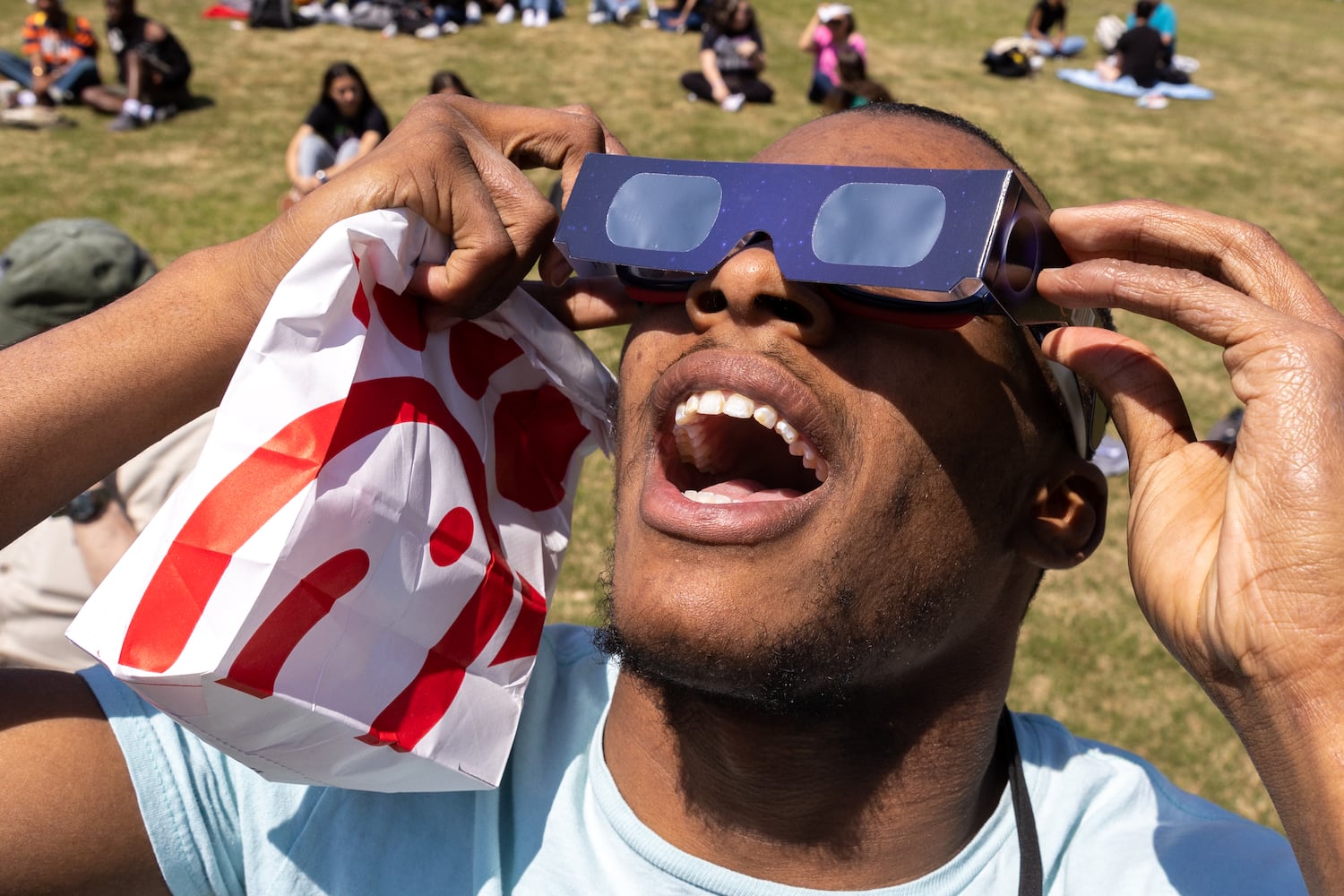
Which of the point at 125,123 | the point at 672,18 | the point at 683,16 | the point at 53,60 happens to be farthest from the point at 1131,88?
the point at 53,60

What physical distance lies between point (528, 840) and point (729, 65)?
521 inches

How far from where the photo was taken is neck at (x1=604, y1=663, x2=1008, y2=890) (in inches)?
82.3

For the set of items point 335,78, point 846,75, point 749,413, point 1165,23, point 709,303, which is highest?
point 709,303

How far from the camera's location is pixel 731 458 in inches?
102

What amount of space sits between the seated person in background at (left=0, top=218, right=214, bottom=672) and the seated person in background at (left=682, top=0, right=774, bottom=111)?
1053 centimetres

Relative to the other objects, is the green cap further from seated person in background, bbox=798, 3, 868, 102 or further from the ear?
seated person in background, bbox=798, 3, 868, 102

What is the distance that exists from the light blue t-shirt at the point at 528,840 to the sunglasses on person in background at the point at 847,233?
2.81 feet

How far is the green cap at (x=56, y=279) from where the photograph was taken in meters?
4.20

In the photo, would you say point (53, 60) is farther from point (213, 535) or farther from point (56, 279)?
point (213, 535)

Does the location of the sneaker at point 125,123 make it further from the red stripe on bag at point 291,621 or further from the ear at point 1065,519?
the ear at point 1065,519

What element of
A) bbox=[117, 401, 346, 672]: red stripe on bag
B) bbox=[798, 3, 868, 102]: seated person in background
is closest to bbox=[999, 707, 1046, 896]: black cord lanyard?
bbox=[117, 401, 346, 672]: red stripe on bag

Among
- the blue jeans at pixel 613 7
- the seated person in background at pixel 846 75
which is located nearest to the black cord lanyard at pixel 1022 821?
the seated person in background at pixel 846 75

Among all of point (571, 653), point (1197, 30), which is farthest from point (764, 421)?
point (1197, 30)

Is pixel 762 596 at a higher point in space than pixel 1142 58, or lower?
higher
